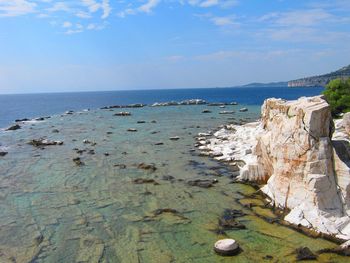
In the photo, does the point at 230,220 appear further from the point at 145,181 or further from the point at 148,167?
the point at 148,167

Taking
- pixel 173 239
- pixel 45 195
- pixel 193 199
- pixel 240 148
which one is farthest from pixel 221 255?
pixel 240 148

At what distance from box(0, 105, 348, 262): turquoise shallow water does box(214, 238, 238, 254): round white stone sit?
12.4 inches

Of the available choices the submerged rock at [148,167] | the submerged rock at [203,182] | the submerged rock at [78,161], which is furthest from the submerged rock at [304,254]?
the submerged rock at [78,161]

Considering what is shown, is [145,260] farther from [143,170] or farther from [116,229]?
[143,170]

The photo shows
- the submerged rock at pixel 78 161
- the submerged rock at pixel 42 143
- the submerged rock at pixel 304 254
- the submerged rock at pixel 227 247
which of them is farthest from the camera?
the submerged rock at pixel 42 143

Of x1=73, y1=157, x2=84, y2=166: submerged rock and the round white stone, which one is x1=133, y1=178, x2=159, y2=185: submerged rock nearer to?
x1=73, y1=157, x2=84, y2=166: submerged rock

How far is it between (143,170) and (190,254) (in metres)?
15.6

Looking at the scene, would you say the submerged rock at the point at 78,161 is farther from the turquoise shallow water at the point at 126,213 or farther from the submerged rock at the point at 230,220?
the submerged rock at the point at 230,220

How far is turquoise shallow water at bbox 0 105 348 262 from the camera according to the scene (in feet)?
52.5

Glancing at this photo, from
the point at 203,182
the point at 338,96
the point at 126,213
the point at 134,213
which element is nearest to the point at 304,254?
the point at 134,213

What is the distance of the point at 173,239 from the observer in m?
17.1

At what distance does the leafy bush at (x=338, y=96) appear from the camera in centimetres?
4622

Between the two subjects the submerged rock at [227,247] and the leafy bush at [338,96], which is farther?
the leafy bush at [338,96]

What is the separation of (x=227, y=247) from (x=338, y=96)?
37.1m
